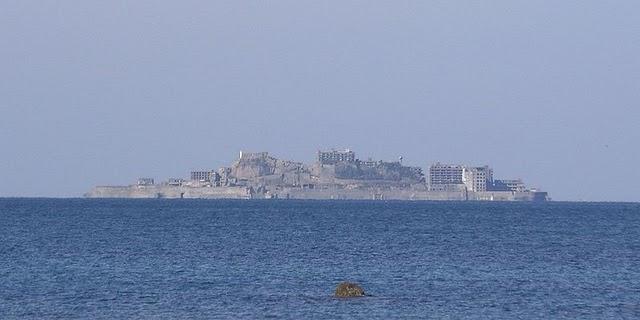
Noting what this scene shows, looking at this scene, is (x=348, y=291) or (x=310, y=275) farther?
(x=310, y=275)

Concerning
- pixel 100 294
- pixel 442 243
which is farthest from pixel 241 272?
pixel 442 243

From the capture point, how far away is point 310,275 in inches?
2035

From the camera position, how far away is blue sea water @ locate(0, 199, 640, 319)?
39656mm

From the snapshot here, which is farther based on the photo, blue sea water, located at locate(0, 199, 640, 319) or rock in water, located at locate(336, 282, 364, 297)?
rock in water, located at locate(336, 282, 364, 297)

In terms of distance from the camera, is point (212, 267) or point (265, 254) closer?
point (212, 267)

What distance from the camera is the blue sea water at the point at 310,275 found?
1561 inches

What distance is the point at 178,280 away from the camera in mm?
48906

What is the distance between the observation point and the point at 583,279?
51.2m

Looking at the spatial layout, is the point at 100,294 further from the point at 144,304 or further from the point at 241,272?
the point at 241,272

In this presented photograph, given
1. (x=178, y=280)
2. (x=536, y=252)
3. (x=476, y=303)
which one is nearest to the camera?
(x=476, y=303)

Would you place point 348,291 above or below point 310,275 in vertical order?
below

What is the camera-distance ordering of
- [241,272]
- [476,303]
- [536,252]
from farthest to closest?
[536,252] → [241,272] → [476,303]

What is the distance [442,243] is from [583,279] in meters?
25.2

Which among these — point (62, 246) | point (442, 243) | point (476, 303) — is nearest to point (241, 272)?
point (476, 303)
